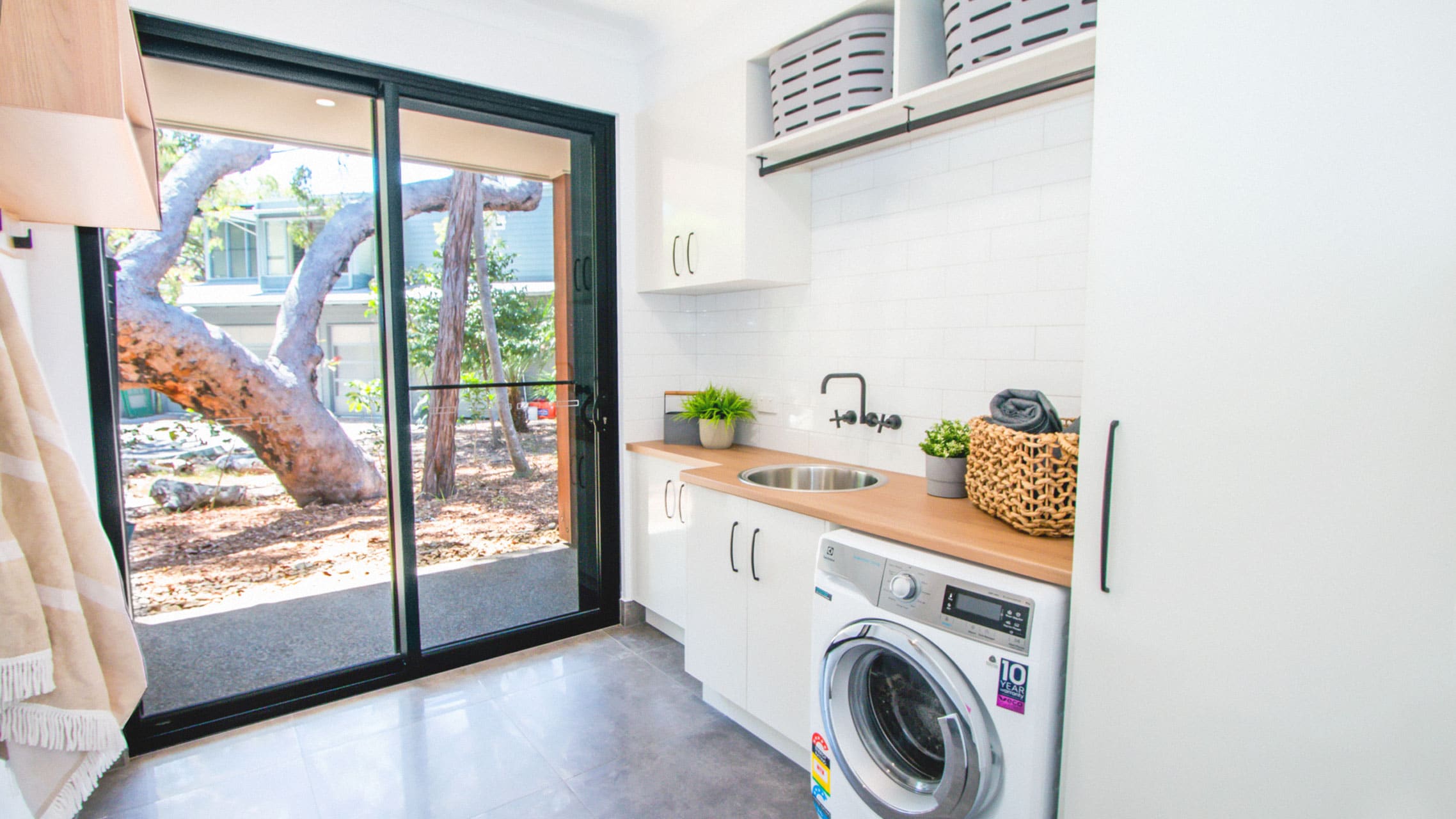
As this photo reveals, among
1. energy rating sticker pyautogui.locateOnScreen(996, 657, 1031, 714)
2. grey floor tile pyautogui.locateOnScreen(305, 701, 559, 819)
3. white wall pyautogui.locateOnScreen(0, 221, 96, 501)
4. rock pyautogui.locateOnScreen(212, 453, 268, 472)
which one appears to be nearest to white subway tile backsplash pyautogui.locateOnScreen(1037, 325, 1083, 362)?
energy rating sticker pyautogui.locateOnScreen(996, 657, 1031, 714)

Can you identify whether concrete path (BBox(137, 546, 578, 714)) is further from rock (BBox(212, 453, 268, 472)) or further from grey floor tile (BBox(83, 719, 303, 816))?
rock (BBox(212, 453, 268, 472))

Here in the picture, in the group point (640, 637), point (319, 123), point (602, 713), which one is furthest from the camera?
point (640, 637)

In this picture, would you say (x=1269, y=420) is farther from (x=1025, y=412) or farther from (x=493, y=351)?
(x=493, y=351)

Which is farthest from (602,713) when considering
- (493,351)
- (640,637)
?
(493,351)

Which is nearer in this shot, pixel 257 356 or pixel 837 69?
pixel 837 69

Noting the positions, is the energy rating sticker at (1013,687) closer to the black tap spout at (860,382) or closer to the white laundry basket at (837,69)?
the black tap spout at (860,382)

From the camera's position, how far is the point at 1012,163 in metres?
2.08

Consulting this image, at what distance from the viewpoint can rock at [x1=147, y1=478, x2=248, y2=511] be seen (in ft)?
9.72

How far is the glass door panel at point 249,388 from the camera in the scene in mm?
2643

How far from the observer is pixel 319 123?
285 cm

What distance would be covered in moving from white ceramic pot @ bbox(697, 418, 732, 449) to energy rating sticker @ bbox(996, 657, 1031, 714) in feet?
5.72

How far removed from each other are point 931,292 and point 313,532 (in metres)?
3.29

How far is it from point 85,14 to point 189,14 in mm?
1706

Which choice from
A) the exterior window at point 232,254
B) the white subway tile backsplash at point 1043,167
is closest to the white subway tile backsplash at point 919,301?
the white subway tile backsplash at point 1043,167
